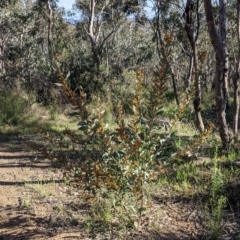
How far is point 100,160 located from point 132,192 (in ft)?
1.27

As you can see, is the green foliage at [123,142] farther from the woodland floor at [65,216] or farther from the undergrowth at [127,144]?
the woodland floor at [65,216]

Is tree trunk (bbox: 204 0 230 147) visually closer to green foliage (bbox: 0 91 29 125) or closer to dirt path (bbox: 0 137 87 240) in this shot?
dirt path (bbox: 0 137 87 240)

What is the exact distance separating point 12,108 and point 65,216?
20.1 ft

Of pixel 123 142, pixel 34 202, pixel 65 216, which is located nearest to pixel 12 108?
pixel 34 202

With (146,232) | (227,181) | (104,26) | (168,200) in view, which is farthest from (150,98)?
(104,26)

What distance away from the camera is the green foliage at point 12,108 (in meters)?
8.83

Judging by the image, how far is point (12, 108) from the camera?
29.9 feet

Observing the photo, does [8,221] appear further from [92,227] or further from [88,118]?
[88,118]

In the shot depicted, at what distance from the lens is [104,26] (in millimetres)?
30125

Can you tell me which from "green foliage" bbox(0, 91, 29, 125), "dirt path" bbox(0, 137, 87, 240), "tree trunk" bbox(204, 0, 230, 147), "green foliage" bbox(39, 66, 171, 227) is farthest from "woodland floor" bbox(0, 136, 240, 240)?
"green foliage" bbox(0, 91, 29, 125)

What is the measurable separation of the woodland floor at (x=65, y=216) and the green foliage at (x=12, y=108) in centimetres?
432

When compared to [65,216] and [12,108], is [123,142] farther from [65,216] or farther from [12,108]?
[12,108]

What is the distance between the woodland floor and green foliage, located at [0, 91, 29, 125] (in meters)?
4.32

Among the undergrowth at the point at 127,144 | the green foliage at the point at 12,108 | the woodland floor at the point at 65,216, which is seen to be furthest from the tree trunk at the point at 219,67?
the green foliage at the point at 12,108
